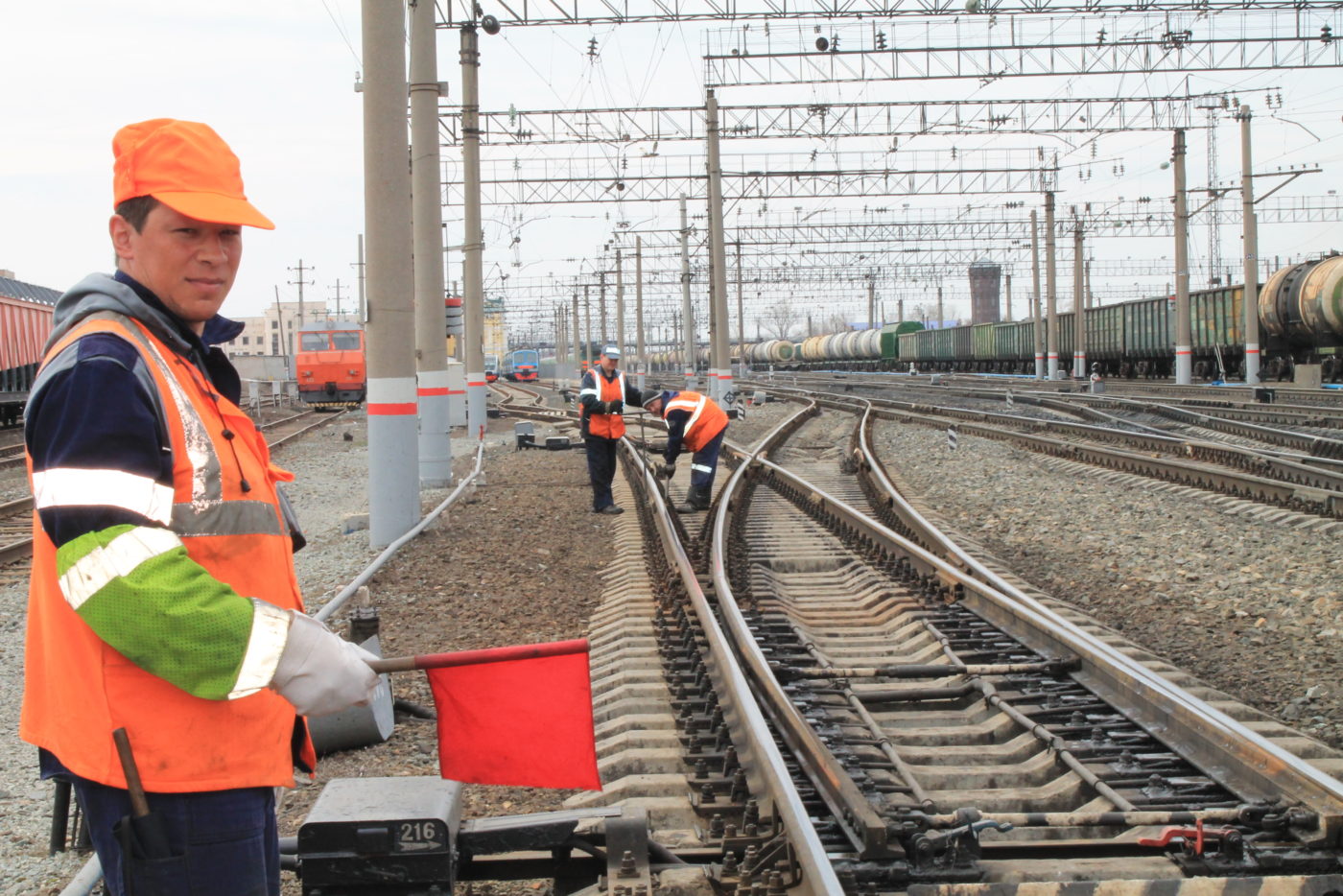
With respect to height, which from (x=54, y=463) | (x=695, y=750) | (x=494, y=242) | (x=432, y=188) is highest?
(x=494, y=242)

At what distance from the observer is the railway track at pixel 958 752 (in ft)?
11.8

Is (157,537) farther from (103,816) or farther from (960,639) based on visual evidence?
(960,639)

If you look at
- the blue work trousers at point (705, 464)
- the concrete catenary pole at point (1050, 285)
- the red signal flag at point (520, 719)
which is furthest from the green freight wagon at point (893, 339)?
the red signal flag at point (520, 719)

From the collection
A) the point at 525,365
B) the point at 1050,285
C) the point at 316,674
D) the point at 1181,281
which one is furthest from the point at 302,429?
the point at 525,365

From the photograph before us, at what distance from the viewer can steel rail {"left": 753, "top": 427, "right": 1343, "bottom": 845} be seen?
3855 millimetres

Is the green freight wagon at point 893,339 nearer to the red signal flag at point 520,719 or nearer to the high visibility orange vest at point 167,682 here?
the red signal flag at point 520,719

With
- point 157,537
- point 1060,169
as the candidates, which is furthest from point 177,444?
point 1060,169

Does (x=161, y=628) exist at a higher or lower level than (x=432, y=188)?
lower

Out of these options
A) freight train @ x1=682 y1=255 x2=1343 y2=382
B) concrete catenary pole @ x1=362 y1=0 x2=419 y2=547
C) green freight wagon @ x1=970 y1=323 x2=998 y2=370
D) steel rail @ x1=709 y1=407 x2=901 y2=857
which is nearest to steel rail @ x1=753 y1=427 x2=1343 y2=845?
steel rail @ x1=709 y1=407 x2=901 y2=857

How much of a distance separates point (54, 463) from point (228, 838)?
27.6 inches

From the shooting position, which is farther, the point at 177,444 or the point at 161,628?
the point at 177,444

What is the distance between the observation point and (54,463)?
76.1 inches

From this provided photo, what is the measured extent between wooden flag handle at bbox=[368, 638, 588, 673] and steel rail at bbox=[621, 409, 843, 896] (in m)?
0.99

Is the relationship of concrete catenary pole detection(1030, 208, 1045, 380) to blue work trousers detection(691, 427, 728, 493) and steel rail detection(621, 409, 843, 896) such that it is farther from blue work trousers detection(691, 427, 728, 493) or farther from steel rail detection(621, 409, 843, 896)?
steel rail detection(621, 409, 843, 896)
